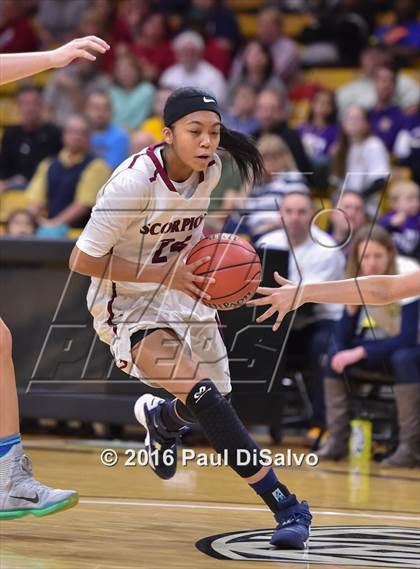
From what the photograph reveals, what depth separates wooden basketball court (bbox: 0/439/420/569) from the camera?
4340 millimetres

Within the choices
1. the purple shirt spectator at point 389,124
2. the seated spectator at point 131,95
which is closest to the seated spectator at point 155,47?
the seated spectator at point 131,95

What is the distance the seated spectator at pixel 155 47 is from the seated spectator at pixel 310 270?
15.6ft

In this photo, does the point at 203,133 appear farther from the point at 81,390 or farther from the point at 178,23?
the point at 178,23

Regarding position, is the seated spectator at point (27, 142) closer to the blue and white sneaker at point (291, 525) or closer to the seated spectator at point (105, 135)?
the seated spectator at point (105, 135)

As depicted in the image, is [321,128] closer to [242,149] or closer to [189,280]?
[242,149]

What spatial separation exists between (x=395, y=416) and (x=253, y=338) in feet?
3.75

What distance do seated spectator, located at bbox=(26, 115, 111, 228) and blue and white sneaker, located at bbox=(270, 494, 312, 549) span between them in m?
5.54

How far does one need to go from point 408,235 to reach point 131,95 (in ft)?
14.1

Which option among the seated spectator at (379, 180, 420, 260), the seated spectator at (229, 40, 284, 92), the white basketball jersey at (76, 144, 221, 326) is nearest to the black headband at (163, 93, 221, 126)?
the white basketball jersey at (76, 144, 221, 326)

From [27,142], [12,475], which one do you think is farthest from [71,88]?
[12,475]

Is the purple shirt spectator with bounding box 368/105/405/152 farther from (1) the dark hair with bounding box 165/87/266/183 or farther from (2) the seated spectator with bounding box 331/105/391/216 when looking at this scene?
(1) the dark hair with bounding box 165/87/266/183

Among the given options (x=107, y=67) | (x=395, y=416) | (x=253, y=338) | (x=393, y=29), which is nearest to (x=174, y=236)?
(x=253, y=338)

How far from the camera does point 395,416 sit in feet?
25.6

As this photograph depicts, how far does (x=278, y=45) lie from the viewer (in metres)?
11.9
